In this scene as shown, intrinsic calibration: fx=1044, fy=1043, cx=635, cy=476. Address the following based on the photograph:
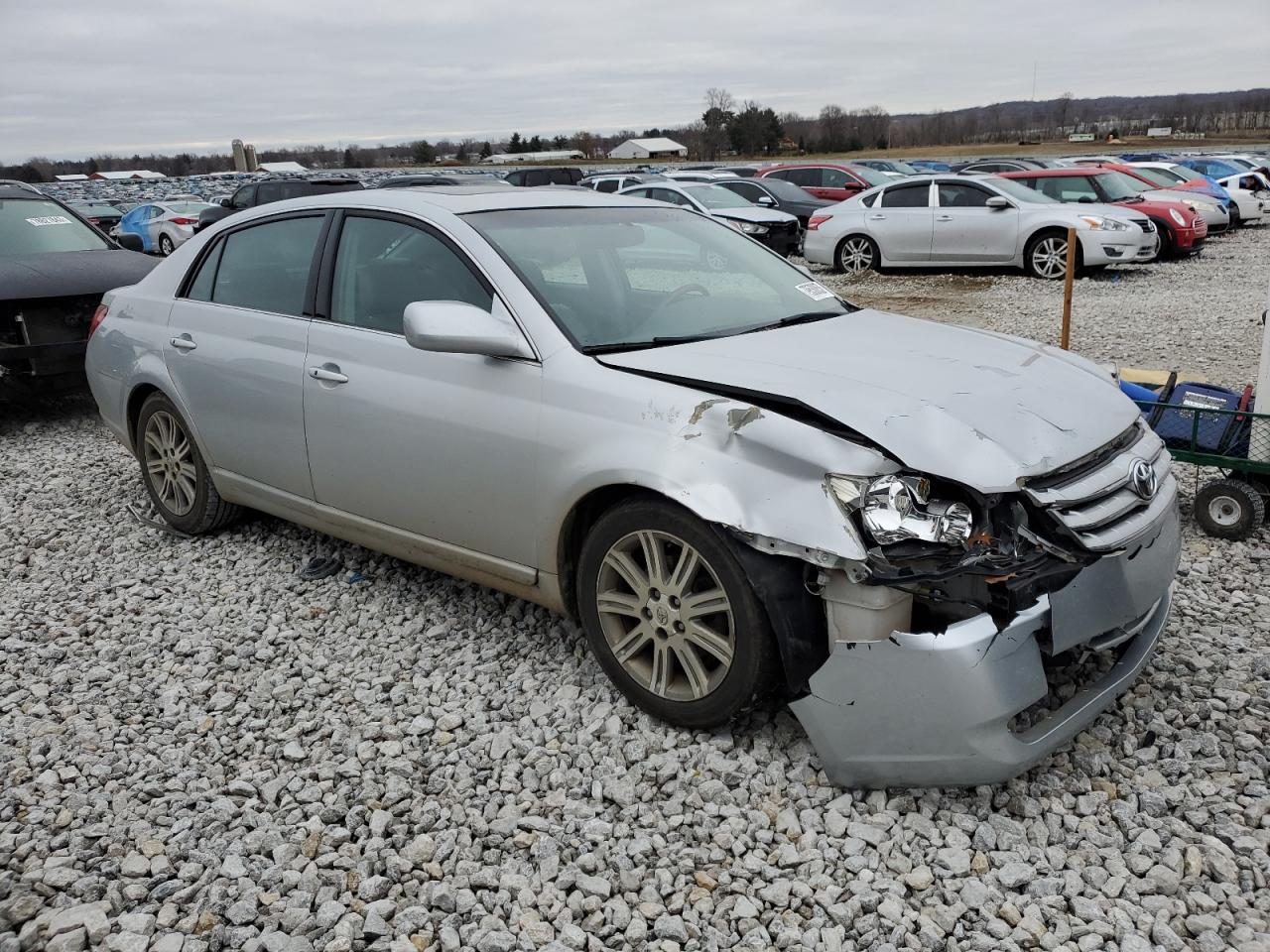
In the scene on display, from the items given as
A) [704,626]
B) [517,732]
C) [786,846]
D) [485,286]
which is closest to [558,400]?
[485,286]

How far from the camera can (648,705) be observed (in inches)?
133

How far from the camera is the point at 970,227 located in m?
15.3

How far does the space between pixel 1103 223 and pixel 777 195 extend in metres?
6.92

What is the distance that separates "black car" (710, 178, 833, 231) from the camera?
19.8m

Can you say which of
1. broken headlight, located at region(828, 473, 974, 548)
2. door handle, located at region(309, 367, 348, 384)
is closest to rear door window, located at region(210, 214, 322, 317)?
door handle, located at region(309, 367, 348, 384)

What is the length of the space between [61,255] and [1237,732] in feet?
27.8

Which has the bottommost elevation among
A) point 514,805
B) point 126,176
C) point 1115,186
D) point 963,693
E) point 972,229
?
point 514,805

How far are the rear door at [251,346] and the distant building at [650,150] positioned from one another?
8443 cm

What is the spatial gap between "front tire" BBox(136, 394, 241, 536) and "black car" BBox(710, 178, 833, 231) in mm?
15563

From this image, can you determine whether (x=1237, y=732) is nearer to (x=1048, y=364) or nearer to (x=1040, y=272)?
(x=1048, y=364)

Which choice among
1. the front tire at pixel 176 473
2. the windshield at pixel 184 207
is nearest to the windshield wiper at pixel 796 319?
the front tire at pixel 176 473

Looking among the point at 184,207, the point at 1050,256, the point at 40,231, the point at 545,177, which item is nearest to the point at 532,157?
the point at 184,207

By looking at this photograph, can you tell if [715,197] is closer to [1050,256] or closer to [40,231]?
[1050,256]

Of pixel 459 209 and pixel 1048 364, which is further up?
pixel 459 209
